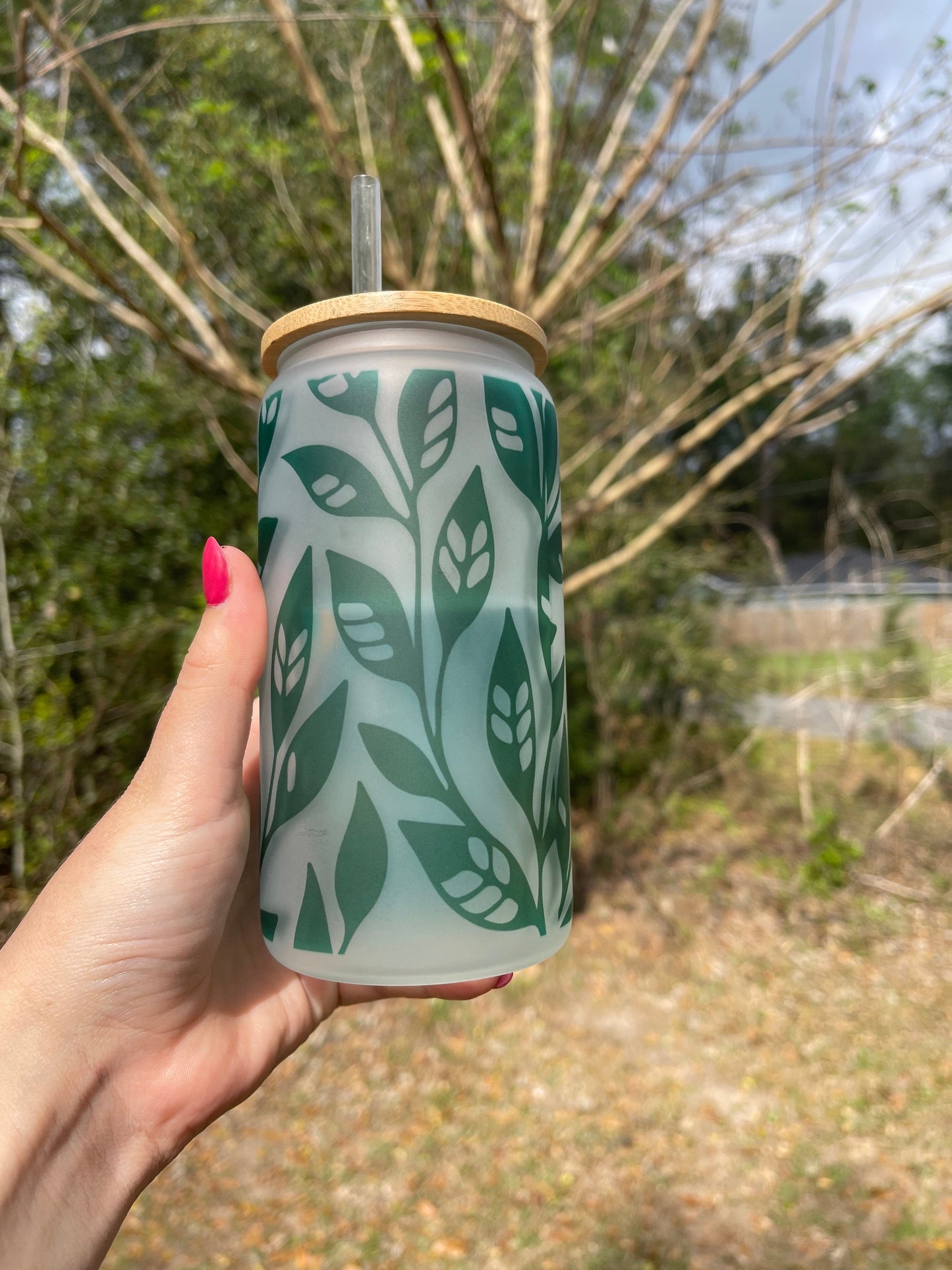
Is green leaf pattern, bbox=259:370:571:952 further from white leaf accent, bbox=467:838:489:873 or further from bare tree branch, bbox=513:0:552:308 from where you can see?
bare tree branch, bbox=513:0:552:308

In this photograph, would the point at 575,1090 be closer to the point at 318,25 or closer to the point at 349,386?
the point at 349,386

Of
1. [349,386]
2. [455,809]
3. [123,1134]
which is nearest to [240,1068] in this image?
[123,1134]

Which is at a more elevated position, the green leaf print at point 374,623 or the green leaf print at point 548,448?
the green leaf print at point 548,448

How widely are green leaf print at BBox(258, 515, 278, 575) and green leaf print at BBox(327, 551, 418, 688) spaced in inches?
6.7

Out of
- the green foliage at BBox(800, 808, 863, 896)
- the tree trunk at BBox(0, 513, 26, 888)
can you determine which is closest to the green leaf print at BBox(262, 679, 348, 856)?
the tree trunk at BBox(0, 513, 26, 888)

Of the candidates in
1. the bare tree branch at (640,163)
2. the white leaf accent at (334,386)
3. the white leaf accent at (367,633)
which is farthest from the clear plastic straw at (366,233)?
the bare tree branch at (640,163)

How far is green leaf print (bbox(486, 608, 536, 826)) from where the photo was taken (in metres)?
1.14

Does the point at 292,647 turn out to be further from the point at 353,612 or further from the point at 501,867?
the point at 501,867

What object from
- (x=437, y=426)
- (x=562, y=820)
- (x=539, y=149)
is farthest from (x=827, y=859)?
(x=437, y=426)

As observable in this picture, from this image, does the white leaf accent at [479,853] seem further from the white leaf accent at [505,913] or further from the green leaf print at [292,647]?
the green leaf print at [292,647]

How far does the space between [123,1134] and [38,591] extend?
3543 millimetres

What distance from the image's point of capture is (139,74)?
3918 millimetres

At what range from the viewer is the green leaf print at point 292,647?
117 cm

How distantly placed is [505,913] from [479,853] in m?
0.09
